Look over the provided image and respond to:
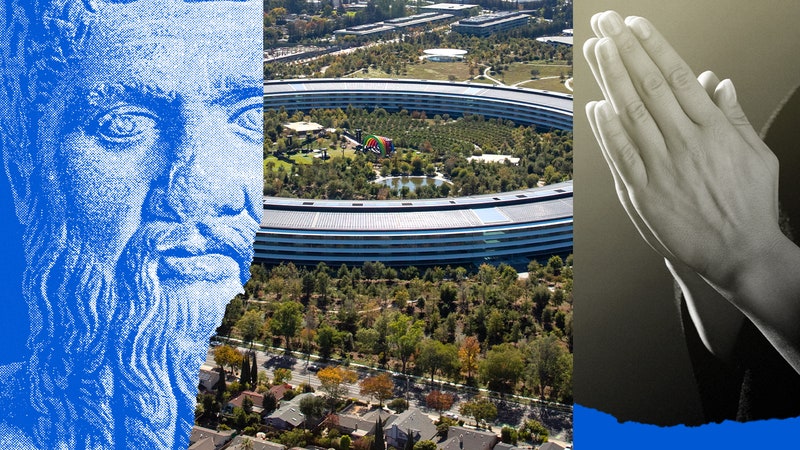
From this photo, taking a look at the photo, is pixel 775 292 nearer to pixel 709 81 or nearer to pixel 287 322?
pixel 709 81

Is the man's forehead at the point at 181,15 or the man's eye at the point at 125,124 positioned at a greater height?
the man's forehead at the point at 181,15

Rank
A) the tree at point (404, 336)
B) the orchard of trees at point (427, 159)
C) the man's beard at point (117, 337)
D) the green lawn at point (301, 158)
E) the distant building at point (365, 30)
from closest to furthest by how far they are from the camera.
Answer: the man's beard at point (117, 337)
the tree at point (404, 336)
the orchard of trees at point (427, 159)
the green lawn at point (301, 158)
the distant building at point (365, 30)

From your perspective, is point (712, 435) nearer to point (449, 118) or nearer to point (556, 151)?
point (556, 151)

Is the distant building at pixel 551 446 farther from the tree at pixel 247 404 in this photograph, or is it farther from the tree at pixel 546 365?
the tree at pixel 247 404

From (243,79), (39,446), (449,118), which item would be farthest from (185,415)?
(449,118)

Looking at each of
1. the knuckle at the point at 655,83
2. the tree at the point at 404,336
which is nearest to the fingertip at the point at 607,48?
the knuckle at the point at 655,83

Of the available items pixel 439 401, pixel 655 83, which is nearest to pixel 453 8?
pixel 439 401
